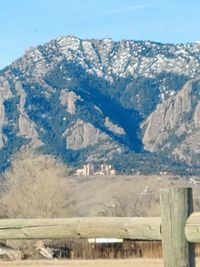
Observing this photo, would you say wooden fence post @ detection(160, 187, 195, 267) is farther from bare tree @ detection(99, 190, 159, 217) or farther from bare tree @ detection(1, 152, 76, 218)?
bare tree @ detection(1, 152, 76, 218)

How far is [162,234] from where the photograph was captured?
5.83 metres

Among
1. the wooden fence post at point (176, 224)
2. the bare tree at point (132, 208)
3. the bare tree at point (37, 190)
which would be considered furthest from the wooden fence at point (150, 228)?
the bare tree at point (37, 190)

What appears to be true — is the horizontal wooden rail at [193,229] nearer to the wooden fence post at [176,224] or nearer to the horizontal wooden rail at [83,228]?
the wooden fence post at [176,224]

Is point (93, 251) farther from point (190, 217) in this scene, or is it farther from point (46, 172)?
point (46, 172)

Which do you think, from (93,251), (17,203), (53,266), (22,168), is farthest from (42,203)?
(53,266)

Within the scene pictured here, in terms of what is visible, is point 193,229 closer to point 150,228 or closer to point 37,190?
point 150,228

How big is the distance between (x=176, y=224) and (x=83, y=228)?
0.75 metres

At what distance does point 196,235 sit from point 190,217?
13 cm

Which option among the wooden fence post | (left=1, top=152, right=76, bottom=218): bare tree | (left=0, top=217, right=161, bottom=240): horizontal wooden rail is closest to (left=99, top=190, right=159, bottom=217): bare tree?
(left=1, top=152, right=76, bottom=218): bare tree

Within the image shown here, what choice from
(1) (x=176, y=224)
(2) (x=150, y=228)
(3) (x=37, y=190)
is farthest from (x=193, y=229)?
(3) (x=37, y=190)

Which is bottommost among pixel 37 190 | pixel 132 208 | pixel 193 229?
pixel 193 229

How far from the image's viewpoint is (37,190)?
215 feet

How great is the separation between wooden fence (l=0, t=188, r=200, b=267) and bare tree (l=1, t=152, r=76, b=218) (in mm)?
53509

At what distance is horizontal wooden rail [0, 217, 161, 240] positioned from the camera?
5.95 metres
